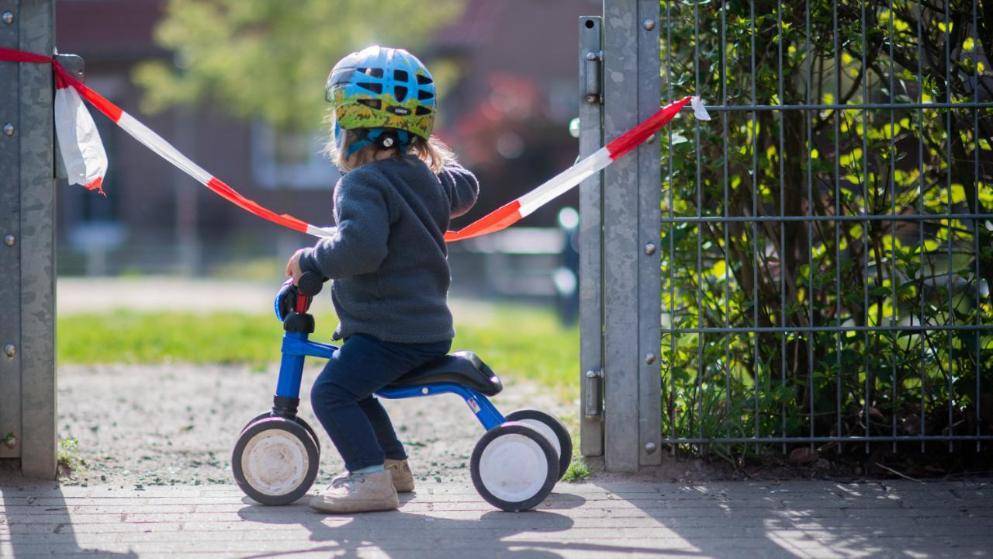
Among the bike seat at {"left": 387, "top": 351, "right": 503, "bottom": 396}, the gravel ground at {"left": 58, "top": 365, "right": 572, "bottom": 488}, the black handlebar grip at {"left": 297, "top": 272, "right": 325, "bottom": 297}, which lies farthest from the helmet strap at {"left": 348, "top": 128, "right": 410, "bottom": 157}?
the gravel ground at {"left": 58, "top": 365, "right": 572, "bottom": 488}

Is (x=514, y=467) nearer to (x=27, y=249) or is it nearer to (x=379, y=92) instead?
(x=379, y=92)

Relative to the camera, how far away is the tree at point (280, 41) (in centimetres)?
2152

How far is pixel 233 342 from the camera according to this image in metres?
9.38

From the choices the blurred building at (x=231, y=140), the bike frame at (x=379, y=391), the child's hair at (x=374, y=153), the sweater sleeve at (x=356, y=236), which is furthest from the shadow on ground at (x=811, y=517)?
the blurred building at (x=231, y=140)

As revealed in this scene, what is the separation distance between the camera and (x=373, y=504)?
14.4 ft

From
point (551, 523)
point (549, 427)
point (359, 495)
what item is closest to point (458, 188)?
point (549, 427)

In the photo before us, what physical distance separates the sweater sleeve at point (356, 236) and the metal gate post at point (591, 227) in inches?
35.3

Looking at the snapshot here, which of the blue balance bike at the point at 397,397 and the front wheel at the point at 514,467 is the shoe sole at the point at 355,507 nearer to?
the blue balance bike at the point at 397,397

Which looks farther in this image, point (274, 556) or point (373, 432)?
point (373, 432)

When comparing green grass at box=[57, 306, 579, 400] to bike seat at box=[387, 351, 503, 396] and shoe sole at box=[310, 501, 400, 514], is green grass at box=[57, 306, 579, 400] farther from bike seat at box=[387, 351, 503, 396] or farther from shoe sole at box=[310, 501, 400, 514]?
shoe sole at box=[310, 501, 400, 514]

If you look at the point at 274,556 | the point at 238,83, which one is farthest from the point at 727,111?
the point at 238,83

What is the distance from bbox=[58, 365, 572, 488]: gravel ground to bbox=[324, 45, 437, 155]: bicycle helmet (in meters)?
1.45

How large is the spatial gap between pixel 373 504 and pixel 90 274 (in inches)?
624

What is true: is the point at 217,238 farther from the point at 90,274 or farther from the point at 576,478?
the point at 576,478
